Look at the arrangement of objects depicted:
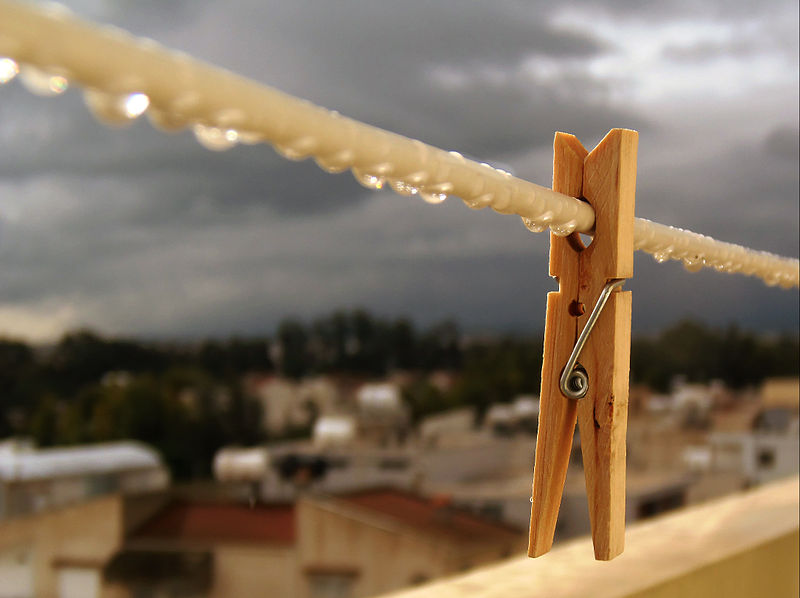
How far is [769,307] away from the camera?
5.95 m

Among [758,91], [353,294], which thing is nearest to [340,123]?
[353,294]

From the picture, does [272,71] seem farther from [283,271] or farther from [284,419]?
[284,419]

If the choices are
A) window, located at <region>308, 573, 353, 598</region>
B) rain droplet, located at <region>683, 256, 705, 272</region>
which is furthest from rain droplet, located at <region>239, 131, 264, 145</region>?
window, located at <region>308, 573, 353, 598</region>

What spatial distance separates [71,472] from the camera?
413 centimetres

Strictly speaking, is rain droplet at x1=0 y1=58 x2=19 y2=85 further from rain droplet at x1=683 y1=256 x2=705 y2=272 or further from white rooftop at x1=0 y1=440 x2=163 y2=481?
white rooftop at x1=0 y1=440 x2=163 y2=481

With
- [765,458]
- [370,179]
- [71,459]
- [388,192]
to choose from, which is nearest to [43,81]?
[370,179]

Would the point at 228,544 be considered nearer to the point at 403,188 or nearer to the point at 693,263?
the point at 693,263

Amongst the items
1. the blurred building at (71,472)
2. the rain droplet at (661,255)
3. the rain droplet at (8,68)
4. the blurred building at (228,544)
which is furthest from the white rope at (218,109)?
the blurred building at (228,544)

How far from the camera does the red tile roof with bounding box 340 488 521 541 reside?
5.10 meters

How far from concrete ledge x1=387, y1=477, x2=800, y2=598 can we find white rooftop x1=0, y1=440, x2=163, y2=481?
12.6 feet

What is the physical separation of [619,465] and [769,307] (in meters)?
6.11

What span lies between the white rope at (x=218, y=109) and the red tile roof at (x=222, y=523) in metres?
4.83

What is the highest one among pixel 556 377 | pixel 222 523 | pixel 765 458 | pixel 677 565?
pixel 556 377

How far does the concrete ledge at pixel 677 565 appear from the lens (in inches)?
24.7
